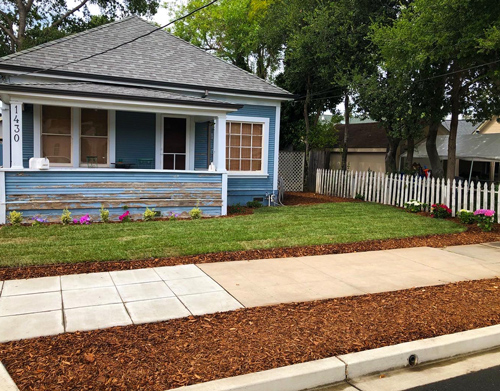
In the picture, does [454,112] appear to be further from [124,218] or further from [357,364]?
[357,364]

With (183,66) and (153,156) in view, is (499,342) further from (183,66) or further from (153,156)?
(183,66)

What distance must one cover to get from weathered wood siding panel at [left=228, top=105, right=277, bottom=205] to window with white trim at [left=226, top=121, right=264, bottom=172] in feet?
1.06

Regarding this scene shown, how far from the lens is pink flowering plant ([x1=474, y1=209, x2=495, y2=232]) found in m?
11.1

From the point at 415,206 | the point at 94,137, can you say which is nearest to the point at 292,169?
the point at 415,206

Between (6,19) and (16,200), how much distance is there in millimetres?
24031

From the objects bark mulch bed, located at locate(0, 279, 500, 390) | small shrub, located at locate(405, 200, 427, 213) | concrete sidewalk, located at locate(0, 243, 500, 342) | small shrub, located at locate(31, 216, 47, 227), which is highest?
small shrub, located at locate(405, 200, 427, 213)

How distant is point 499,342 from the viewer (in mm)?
4820

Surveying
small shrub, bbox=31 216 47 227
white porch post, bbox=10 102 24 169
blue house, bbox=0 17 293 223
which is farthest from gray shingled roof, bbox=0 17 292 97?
small shrub, bbox=31 216 47 227

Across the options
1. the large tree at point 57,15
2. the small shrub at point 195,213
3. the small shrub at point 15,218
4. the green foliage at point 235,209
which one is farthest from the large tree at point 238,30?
the small shrub at point 15,218

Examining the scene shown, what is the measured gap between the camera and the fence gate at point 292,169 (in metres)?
21.4

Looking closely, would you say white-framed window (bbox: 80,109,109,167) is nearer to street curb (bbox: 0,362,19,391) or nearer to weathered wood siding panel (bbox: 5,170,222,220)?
weathered wood siding panel (bbox: 5,170,222,220)

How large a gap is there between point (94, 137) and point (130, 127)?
1.11 metres

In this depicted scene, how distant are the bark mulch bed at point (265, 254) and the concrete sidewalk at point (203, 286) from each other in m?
0.28

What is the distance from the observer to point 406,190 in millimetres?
14742
